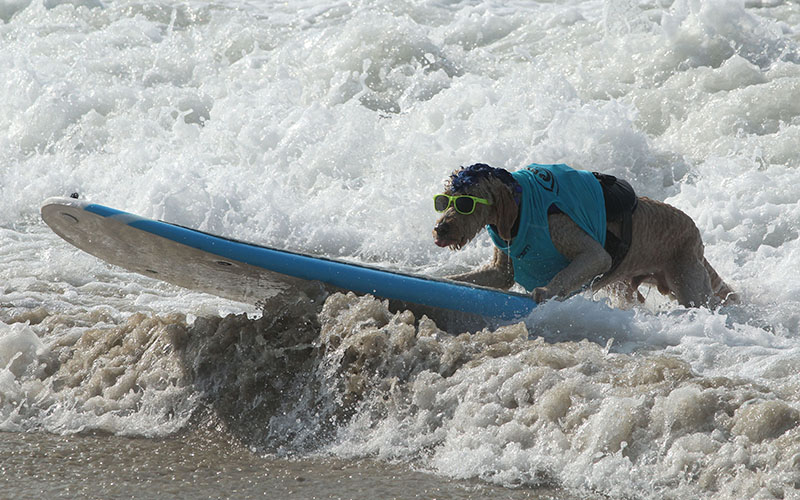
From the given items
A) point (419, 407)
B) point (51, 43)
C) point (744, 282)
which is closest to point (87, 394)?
point (419, 407)

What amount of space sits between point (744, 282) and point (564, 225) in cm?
214

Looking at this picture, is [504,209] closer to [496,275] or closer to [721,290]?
[496,275]

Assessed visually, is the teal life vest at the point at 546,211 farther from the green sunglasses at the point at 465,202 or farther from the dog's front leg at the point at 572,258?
the green sunglasses at the point at 465,202

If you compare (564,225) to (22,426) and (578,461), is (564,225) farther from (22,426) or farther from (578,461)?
(22,426)

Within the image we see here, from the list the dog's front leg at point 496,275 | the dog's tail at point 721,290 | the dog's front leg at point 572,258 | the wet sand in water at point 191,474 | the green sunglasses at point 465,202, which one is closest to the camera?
the wet sand in water at point 191,474

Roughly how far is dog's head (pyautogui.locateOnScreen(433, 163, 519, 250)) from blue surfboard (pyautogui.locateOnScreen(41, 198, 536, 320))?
14.2 inches

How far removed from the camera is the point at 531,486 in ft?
11.1

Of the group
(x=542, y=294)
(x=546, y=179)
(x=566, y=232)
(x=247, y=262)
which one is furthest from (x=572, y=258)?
(x=247, y=262)

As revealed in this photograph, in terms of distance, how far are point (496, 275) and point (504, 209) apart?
715 mm

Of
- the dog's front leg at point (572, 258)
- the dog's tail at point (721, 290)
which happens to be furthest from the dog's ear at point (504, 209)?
the dog's tail at point (721, 290)

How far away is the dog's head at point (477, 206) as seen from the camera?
4.55 meters

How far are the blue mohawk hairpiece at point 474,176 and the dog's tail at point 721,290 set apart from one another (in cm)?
154

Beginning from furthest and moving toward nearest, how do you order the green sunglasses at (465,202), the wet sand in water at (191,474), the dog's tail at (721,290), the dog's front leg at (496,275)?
the dog's tail at (721,290)
the dog's front leg at (496,275)
the green sunglasses at (465,202)
the wet sand in water at (191,474)

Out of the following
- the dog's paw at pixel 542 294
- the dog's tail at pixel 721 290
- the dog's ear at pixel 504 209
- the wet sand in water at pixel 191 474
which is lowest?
the wet sand in water at pixel 191 474
